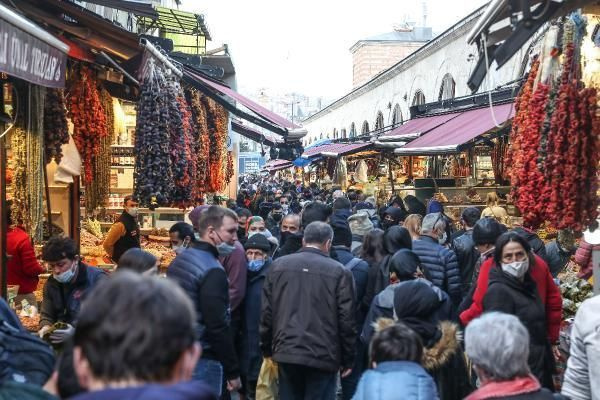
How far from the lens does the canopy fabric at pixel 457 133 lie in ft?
35.4

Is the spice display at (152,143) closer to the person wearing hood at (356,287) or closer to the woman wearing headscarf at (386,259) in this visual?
the person wearing hood at (356,287)

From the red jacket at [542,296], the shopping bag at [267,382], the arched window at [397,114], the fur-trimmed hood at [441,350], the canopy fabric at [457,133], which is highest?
the arched window at [397,114]

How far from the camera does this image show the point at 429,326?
4875mm

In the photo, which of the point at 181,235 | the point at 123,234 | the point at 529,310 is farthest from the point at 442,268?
the point at 123,234

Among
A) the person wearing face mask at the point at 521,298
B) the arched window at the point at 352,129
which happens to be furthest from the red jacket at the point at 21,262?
the arched window at the point at 352,129

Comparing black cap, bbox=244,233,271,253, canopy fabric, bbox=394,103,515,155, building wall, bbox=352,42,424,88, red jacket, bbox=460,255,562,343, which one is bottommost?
red jacket, bbox=460,255,562,343

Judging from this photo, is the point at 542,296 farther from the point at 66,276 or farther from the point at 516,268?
the point at 66,276

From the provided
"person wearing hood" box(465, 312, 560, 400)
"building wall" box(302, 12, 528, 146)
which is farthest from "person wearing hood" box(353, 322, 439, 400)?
"building wall" box(302, 12, 528, 146)

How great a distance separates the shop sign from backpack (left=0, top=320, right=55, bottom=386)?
2057mm

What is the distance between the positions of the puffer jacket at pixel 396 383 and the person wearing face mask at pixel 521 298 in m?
1.68

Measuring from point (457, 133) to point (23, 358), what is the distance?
941cm

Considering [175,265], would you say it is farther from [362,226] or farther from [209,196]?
[209,196]

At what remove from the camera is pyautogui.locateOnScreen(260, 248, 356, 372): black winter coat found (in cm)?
534

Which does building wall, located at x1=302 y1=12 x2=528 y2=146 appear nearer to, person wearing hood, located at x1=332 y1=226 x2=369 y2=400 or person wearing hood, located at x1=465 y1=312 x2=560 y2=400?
person wearing hood, located at x1=332 y1=226 x2=369 y2=400
